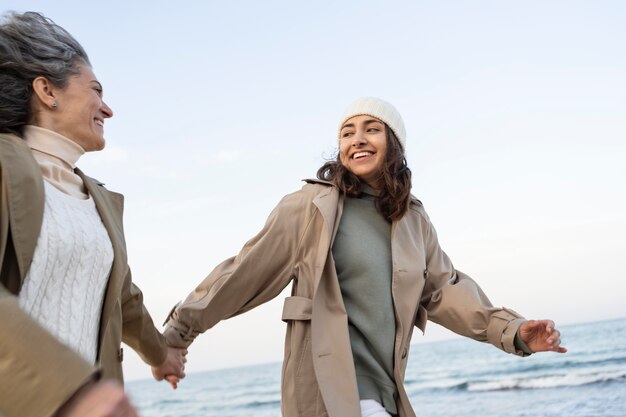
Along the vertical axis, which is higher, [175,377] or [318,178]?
[318,178]

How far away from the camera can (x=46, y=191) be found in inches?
83.5

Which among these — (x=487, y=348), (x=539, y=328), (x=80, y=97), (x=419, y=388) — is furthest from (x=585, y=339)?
(x=80, y=97)

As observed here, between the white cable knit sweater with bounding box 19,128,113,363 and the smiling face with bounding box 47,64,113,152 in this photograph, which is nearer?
the white cable knit sweater with bounding box 19,128,113,363

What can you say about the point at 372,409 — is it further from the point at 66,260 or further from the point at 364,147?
the point at 66,260

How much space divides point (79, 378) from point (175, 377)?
2232 mm

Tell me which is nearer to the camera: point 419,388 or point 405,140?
point 405,140

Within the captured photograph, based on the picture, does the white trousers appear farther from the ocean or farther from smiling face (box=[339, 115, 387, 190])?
the ocean

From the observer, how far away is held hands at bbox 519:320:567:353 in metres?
3.87

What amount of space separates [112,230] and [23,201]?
49 centimetres

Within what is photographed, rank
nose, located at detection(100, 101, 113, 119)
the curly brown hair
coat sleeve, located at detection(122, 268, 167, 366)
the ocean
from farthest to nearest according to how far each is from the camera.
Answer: the ocean < the curly brown hair < coat sleeve, located at detection(122, 268, 167, 366) < nose, located at detection(100, 101, 113, 119)

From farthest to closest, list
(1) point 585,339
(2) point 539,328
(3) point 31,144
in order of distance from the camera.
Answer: (1) point 585,339 → (2) point 539,328 → (3) point 31,144

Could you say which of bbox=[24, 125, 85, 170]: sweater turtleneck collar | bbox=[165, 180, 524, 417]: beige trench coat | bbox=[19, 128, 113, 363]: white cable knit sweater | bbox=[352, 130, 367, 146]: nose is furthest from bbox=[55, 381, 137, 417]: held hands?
bbox=[352, 130, 367, 146]: nose

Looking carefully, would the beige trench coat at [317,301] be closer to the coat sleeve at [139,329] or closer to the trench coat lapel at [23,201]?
the coat sleeve at [139,329]

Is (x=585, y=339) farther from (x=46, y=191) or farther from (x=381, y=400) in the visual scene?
(x=46, y=191)
